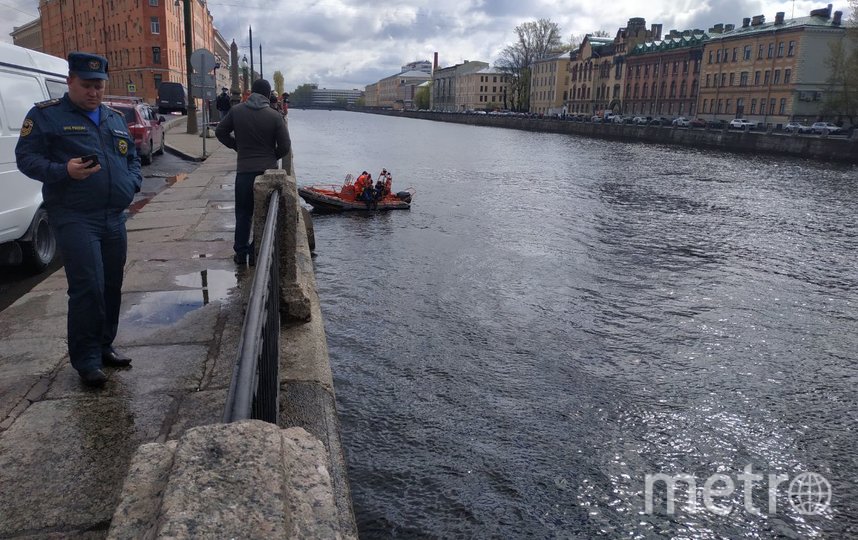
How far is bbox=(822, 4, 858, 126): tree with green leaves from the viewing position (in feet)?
169

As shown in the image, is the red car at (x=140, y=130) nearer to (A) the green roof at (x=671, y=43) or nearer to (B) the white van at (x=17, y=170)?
(B) the white van at (x=17, y=170)

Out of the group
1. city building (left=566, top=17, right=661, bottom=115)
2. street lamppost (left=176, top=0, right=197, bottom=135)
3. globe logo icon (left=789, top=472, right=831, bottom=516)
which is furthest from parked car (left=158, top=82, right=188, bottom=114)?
city building (left=566, top=17, right=661, bottom=115)

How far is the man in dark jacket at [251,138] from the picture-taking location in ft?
21.7

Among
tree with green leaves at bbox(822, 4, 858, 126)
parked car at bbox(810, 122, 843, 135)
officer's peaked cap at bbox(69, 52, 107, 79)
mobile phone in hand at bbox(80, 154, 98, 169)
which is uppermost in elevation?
tree with green leaves at bbox(822, 4, 858, 126)

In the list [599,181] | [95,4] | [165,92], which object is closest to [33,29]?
[95,4]

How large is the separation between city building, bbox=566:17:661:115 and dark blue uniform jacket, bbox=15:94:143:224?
325ft

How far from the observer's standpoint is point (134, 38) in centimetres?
7162

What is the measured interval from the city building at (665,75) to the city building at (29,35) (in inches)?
3391

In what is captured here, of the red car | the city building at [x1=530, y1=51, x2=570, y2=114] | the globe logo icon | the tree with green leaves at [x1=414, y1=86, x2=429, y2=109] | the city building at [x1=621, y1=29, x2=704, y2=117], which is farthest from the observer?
the tree with green leaves at [x1=414, y1=86, x2=429, y2=109]

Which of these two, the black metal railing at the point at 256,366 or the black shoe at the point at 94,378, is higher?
the black metal railing at the point at 256,366

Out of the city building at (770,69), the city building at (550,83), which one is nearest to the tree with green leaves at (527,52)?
the city building at (550,83)

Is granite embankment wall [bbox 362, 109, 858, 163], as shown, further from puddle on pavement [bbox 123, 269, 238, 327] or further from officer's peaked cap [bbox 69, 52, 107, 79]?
officer's peaked cap [bbox 69, 52, 107, 79]

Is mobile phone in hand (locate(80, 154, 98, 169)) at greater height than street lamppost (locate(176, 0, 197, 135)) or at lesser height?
lesser

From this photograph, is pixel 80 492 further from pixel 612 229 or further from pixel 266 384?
pixel 612 229
